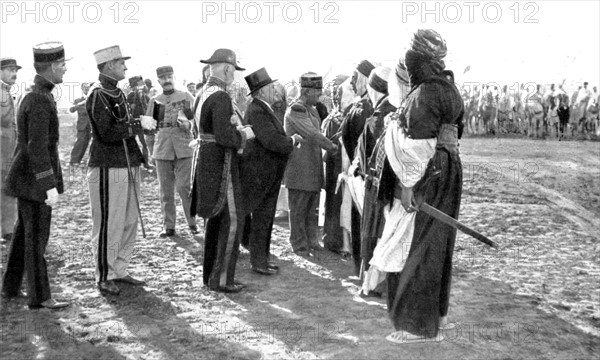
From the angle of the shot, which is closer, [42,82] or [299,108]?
[42,82]

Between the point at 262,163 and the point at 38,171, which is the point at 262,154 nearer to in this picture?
the point at 262,163

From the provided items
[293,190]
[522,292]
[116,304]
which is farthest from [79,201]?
[522,292]

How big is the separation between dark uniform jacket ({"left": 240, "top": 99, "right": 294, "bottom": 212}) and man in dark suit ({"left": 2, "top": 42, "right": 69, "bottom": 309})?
186cm

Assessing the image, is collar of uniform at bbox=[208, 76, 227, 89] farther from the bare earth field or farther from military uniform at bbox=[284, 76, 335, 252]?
the bare earth field

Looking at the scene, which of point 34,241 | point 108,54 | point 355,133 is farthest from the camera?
point 355,133

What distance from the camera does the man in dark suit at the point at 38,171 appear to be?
5605 mm

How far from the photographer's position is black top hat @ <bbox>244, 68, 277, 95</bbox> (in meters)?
6.87

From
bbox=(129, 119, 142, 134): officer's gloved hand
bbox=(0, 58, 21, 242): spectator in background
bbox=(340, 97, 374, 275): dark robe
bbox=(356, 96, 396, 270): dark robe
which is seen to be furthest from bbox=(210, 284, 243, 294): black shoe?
bbox=(0, 58, 21, 242): spectator in background

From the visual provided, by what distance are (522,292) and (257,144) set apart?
9.35 feet

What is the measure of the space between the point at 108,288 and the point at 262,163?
1.90 meters

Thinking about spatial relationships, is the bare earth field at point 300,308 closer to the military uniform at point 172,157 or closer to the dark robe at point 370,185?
the military uniform at point 172,157

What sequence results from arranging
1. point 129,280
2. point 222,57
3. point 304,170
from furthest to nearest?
point 304,170, point 129,280, point 222,57

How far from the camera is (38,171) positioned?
A: 5.57 m

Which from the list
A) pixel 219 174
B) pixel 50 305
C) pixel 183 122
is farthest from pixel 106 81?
pixel 183 122
